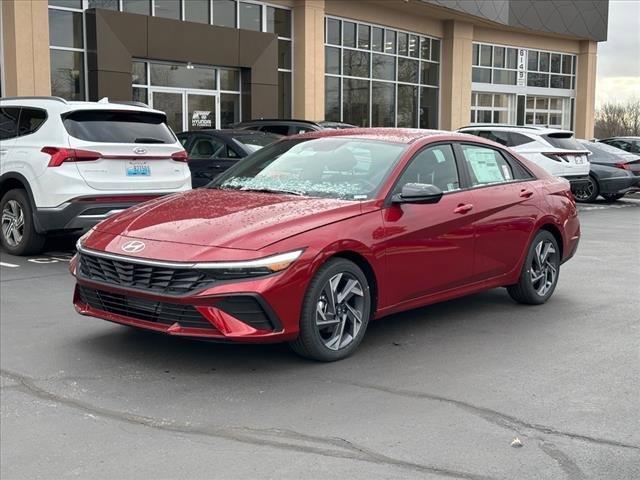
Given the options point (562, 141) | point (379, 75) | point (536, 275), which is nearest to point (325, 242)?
point (536, 275)

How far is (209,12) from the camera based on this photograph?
73.8 ft

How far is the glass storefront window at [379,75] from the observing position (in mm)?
26953

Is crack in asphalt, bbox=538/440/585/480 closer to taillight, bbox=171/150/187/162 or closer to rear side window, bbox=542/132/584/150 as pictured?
taillight, bbox=171/150/187/162

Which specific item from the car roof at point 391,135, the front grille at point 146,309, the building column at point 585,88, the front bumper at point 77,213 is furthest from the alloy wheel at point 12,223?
the building column at point 585,88

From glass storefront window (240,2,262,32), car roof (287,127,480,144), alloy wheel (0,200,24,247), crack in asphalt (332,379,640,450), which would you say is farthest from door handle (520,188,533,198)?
glass storefront window (240,2,262,32)

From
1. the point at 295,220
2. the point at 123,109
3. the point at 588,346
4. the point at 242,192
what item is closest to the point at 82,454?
the point at 295,220

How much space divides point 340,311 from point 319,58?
2092cm

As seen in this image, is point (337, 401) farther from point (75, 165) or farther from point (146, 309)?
point (75, 165)

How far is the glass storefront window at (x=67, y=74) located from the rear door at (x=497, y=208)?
14364mm

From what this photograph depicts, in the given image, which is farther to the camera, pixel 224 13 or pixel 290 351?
pixel 224 13

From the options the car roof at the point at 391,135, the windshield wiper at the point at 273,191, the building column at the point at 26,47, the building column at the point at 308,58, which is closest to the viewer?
the windshield wiper at the point at 273,191

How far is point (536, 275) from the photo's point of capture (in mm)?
7379

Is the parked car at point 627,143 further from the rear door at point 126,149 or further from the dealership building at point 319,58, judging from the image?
the rear door at point 126,149

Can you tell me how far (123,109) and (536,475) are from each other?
7.30 meters
